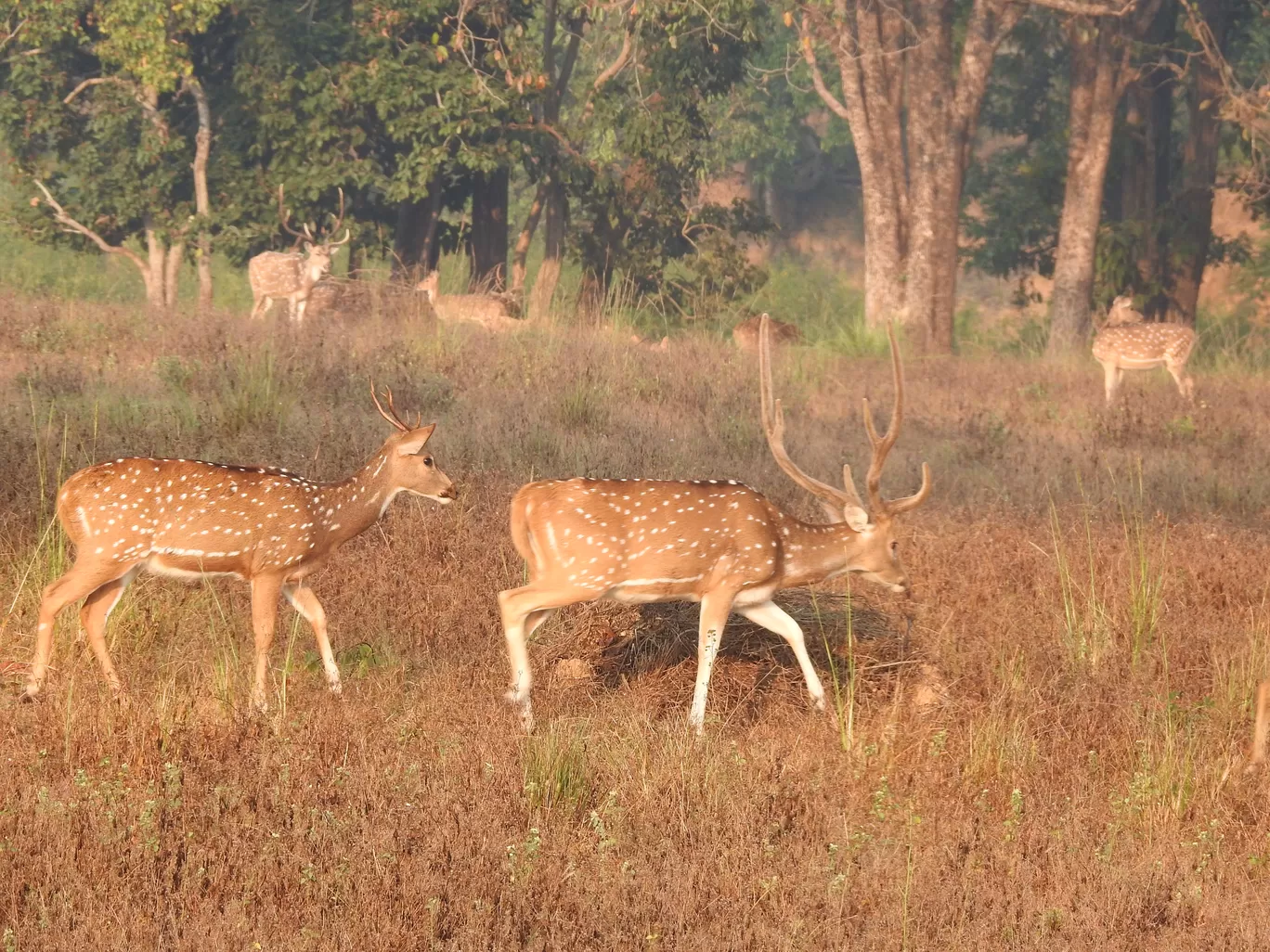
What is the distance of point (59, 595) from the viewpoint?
22.1 ft

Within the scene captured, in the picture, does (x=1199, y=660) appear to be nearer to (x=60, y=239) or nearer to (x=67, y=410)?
(x=67, y=410)

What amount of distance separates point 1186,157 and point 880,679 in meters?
16.2

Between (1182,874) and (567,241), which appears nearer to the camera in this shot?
(1182,874)

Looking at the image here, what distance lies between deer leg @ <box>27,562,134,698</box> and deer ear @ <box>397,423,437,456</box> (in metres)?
1.36

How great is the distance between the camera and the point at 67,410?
11117mm

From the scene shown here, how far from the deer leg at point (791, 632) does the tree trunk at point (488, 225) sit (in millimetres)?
15044

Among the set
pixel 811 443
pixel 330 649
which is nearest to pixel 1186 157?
pixel 811 443

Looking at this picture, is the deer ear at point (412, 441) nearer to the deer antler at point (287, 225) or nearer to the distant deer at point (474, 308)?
the distant deer at point (474, 308)

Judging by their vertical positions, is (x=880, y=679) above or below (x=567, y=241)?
above

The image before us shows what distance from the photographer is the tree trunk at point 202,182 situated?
2042 centimetres

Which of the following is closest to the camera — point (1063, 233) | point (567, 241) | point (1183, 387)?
point (1183, 387)

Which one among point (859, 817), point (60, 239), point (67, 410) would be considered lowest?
point (60, 239)

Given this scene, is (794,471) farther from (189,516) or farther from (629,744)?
(189,516)

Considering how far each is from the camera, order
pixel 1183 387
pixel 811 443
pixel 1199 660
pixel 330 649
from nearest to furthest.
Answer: pixel 330 649 < pixel 1199 660 < pixel 811 443 < pixel 1183 387
